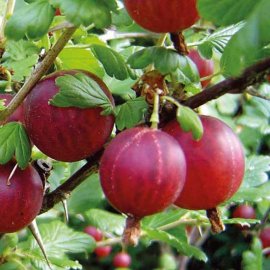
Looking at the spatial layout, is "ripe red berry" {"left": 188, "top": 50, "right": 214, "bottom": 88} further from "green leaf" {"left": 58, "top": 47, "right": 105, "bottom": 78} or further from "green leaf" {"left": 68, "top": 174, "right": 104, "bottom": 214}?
"green leaf" {"left": 68, "top": 174, "right": 104, "bottom": 214}

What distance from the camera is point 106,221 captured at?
1.93 metres

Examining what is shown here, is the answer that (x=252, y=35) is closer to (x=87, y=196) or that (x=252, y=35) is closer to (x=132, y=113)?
(x=132, y=113)

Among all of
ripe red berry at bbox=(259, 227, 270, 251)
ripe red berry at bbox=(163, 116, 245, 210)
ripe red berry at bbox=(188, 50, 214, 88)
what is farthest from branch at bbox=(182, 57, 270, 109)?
ripe red berry at bbox=(259, 227, 270, 251)

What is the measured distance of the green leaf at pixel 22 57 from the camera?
1182 millimetres

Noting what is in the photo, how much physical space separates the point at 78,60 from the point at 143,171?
468 millimetres

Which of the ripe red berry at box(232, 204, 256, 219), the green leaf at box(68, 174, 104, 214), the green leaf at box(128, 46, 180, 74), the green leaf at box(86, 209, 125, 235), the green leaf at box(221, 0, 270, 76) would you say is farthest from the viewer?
the ripe red berry at box(232, 204, 256, 219)

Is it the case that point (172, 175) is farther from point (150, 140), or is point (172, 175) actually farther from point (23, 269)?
point (23, 269)

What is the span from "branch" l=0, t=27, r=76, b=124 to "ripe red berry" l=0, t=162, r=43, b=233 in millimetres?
97

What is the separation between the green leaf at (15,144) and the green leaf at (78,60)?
0.61 feet

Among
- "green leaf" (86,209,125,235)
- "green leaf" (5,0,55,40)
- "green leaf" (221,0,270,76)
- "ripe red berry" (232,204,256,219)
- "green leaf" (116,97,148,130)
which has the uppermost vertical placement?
"green leaf" (221,0,270,76)

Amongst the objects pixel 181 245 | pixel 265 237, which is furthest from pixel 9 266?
pixel 265 237

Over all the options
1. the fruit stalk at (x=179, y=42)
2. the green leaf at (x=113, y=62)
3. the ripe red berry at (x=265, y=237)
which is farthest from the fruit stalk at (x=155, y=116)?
the ripe red berry at (x=265, y=237)

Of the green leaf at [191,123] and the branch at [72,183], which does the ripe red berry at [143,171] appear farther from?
the branch at [72,183]

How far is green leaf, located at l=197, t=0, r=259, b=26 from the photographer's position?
2.76ft
